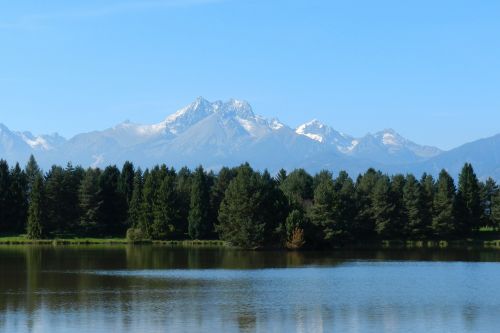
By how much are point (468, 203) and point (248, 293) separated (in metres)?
94.4

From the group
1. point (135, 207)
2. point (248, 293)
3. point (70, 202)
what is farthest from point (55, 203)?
point (248, 293)

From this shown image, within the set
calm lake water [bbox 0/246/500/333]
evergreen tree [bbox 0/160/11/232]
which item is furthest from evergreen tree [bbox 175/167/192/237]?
calm lake water [bbox 0/246/500/333]

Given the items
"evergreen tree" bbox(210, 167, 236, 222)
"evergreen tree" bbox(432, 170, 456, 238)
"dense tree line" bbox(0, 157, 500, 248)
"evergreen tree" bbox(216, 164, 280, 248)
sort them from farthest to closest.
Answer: "evergreen tree" bbox(210, 167, 236, 222) → "evergreen tree" bbox(432, 170, 456, 238) → "dense tree line" bbox(0, 157, 500, 248) → "evergreen tree" bbox(216, 164, 280, 248)

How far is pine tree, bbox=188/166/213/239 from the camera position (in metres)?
136

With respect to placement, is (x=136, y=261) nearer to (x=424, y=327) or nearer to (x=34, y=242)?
(x=34, y=242)

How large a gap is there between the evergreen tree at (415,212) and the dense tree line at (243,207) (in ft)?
0.56

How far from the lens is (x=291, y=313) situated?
53281mm

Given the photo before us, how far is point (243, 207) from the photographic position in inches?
4761

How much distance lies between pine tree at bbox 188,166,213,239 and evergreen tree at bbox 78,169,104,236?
18.0 meters

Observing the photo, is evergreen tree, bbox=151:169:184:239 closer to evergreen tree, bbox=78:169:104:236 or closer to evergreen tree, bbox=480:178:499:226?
evergreen tree, bbox=78:169:104:236

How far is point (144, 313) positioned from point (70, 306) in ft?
20.1

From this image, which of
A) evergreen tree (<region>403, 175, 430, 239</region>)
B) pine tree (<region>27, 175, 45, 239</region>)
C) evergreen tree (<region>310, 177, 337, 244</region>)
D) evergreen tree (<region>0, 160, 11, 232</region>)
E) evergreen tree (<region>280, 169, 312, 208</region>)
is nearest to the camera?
evergreen tree (<region>310, 177, 337, 244</region>)

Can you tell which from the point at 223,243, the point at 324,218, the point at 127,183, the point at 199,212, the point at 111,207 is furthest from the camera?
the point at 127,183

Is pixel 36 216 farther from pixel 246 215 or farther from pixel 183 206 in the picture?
pixel 246 215
